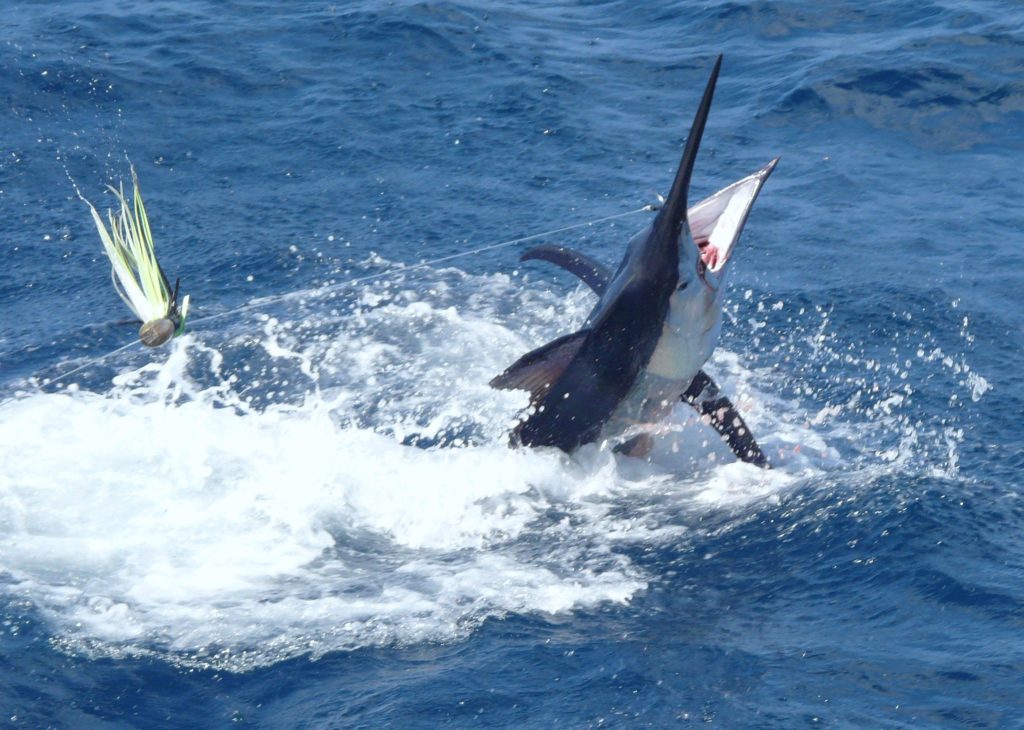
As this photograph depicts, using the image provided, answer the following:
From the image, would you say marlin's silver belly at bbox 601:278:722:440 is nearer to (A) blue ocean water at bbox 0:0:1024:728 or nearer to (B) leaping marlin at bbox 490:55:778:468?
(B) leaping marlin at bbox 490:55:778:468

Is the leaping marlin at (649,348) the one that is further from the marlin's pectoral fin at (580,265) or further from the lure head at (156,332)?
the lure head at (156,332)

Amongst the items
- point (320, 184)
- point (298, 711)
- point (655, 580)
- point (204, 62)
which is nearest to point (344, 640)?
point (298, 711)

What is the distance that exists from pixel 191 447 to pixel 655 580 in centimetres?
400

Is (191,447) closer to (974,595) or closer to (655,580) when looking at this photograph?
(655,580)

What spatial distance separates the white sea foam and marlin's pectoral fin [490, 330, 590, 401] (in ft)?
2.51

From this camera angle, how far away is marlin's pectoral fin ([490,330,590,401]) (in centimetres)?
937

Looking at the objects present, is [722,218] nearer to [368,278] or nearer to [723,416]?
[723,416]

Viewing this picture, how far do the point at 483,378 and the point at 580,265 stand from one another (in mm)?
1643

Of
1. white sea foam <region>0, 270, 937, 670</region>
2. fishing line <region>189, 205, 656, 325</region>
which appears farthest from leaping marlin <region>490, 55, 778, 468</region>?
fishing line <region>189, 205, 656, 325</region>

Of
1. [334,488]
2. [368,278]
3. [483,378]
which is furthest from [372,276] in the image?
[334,488]

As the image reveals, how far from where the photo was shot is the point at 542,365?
31.1ft

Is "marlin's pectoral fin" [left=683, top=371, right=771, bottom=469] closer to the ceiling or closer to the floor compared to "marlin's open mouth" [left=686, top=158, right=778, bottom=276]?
closer to the floor

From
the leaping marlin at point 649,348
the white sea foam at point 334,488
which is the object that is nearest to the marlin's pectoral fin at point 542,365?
the leaping marlin at point 649,348

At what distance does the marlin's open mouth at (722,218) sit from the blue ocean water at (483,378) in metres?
1.74
